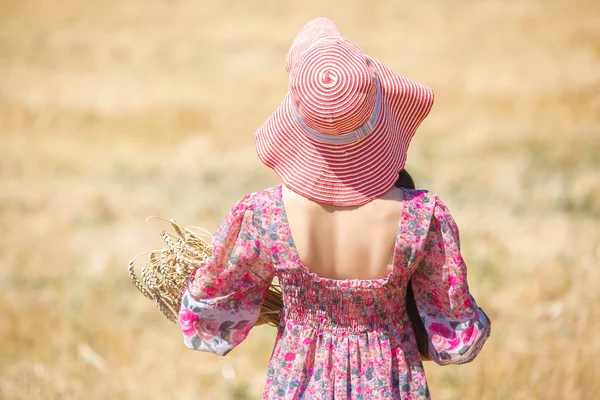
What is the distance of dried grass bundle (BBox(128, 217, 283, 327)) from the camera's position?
269 cm

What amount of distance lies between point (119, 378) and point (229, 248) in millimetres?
2629

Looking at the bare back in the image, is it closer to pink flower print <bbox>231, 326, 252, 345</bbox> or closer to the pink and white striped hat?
the pink and white striped hat

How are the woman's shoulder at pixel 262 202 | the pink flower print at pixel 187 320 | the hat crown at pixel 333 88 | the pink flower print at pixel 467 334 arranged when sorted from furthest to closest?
the pink flower print at pixel 187 320
the pink flower print at pixel 467 334
the woman's shoulder at pixel 262 202
the hat crown at pixel 333 88

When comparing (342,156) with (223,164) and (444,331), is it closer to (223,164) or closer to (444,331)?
(444,331)

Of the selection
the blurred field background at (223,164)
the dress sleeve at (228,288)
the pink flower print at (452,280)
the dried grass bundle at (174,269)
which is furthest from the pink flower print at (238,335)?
the blurred field background at (223,164)

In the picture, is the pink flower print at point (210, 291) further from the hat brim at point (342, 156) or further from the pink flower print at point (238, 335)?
the hat brim at point (342, 156)

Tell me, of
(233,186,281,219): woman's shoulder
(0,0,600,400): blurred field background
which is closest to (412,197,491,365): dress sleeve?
(233,186,281,219): woman's shoulder

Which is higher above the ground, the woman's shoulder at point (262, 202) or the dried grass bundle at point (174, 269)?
the woman's shoulder at point (262, 202)

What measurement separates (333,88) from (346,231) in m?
0.39

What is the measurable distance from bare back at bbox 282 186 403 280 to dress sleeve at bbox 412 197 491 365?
13 centimetres

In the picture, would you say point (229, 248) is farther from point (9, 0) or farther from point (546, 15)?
point (9, 0)

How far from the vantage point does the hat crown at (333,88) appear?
2227mm

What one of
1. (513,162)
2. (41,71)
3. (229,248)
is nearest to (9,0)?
(41,71)

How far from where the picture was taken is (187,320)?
2592 mm
